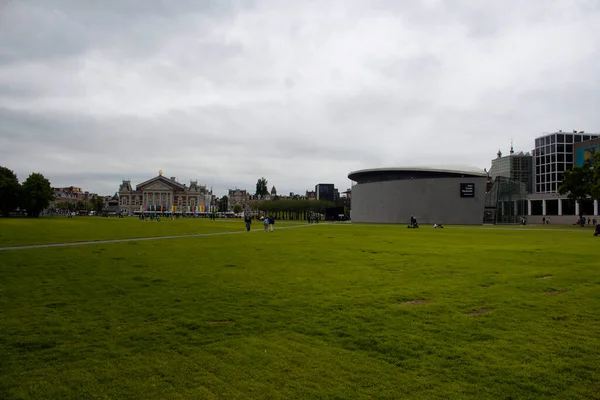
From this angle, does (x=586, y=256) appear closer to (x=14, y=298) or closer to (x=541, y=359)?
(x=541, y=359)

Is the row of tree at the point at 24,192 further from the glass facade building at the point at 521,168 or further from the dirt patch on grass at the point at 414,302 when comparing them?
the glass facade building at the point at 521,168

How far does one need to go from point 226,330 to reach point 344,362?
2.78 m

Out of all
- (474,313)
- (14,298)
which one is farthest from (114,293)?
(474,313)

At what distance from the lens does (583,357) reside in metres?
7.16

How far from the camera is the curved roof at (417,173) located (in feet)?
315

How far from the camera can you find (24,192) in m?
107

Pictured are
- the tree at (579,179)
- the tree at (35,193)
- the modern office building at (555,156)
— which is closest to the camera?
the tree at (579,179)

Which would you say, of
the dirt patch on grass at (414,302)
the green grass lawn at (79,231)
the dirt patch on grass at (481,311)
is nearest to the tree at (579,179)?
the green grass lawn at (79,231)

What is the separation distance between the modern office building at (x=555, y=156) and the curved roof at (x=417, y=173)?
2396 inches

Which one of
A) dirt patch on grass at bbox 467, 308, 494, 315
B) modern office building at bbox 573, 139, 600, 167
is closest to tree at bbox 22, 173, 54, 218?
dirt patch on grass at bbox 467, 308, 494, 315

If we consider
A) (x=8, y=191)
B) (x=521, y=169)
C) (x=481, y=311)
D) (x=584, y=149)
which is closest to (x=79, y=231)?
(x=481, y=311)

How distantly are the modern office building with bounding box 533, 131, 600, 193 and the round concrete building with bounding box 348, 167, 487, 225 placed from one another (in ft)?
210

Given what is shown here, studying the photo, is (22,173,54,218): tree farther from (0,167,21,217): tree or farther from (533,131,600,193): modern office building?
(533,131,600,193): modern office building

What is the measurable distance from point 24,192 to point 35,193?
2.52m
